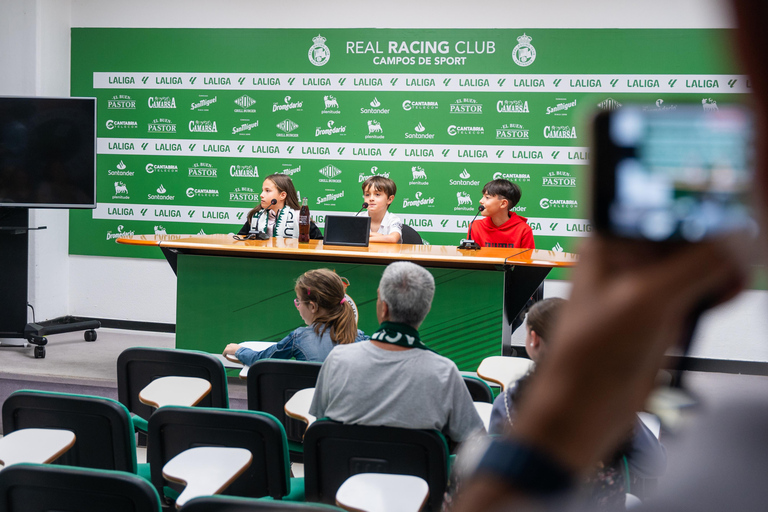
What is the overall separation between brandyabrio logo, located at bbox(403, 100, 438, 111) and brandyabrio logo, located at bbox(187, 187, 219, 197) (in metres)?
1.86

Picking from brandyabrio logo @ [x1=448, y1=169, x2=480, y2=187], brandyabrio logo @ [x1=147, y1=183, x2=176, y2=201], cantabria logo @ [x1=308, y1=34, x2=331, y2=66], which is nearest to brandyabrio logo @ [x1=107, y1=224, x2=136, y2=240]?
brandyabrio logo @ [x1=147, y1=183, x2=176, y2=201]

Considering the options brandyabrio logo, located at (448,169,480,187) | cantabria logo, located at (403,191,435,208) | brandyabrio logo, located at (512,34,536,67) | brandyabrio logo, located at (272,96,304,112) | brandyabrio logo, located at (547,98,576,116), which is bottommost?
cantabria logo, located at (403,191,435,208)

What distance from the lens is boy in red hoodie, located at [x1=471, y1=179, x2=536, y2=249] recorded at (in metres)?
4.51

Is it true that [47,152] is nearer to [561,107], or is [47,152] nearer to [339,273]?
[339,273]

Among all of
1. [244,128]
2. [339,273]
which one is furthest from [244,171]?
[339,273]

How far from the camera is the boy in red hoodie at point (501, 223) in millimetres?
4508

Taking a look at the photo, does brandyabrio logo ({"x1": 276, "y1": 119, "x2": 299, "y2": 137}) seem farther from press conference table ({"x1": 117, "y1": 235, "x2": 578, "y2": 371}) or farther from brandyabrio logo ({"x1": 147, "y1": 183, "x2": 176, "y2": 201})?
press conference table ({"x1": 117, "y1": 235, "x2": 578, "y2": 371})

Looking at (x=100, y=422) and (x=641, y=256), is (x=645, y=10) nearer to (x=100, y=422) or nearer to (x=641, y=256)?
(x=100, y=422)

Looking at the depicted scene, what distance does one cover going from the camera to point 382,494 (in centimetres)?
156

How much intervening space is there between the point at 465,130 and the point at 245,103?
1.98 meters

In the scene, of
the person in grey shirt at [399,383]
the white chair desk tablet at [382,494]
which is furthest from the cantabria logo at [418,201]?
the white chair desk tablet at [382,494]

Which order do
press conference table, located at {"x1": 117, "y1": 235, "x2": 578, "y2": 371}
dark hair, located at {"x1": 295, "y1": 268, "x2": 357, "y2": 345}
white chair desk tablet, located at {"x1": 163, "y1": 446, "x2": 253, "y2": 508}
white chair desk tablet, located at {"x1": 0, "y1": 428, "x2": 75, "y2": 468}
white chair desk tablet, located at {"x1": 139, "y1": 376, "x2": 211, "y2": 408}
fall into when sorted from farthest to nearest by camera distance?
press conference table, located at {"x1": 117, "y1": 235, "x2": 578, "y2": 371}, dark hair, located at {"x1": 295, "y1": 268, "x2": 357, "y2": 345}, white chair desk tablet, located at {"x1": 139, "y1": 376, "x2": 211, "y2": 408}, white chair desk tablet, located at {"x1": 0, "y1": 428, "x2": 75, "y2": 468}, white chair desk tablet, located at {"x1": 163, "y1": 446, "x2": 253, "y2": 508}

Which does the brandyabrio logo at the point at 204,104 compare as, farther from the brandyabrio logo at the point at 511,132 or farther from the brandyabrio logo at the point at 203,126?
the brandyabrio logo at the point at 511,132

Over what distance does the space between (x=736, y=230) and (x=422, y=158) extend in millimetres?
5514
